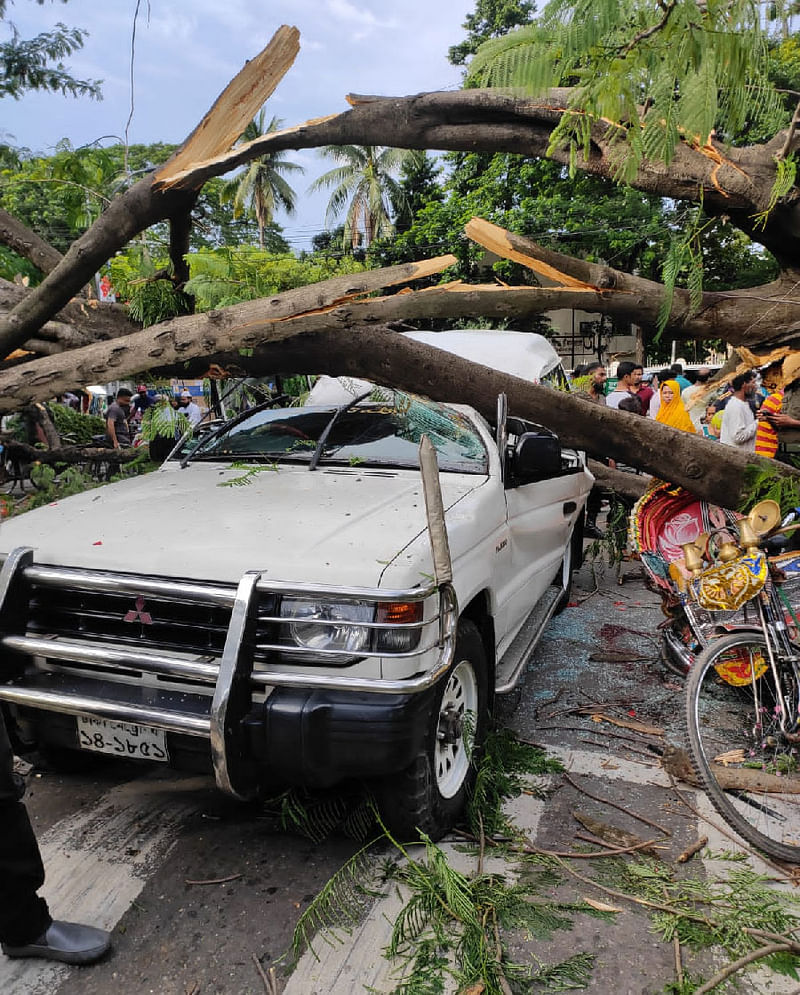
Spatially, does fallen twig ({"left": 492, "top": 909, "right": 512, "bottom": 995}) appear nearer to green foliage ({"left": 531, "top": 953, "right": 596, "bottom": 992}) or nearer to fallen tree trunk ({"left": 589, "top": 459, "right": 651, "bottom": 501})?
green foliage ({"left": 531, "top": 953, "right": 596, "bottom": 992})

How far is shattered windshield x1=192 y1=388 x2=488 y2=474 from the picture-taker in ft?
13.1

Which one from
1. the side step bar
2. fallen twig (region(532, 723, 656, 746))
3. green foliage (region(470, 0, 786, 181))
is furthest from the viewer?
fallen twig (region(532, 723, 656, 746))

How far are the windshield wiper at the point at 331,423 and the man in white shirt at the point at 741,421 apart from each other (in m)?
4.95

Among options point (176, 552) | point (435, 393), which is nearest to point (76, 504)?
point (176, 552)

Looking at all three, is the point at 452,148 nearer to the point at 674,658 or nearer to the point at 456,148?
the point at 456,148

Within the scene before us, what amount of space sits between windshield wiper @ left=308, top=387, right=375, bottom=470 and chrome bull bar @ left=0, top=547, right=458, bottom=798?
1.50 metres

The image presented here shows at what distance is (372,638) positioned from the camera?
2.56 metres

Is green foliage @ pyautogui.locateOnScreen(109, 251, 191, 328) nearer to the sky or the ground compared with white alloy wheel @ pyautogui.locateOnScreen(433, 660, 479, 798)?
nearer to the sky

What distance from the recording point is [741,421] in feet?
26.5

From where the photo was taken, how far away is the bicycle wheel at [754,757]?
117 inches

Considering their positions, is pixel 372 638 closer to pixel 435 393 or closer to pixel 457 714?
pixel 457 714

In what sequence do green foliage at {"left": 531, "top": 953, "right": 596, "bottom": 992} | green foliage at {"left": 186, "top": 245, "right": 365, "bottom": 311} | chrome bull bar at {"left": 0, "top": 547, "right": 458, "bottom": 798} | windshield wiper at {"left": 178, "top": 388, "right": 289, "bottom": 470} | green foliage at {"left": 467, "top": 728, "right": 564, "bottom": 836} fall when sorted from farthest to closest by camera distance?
windshield wiper at {"left": 178, "top": 388, "right": 289, "bottom": 470} < green foliage at {"left": 186, "top": 245, "right": 365, "bottom": 311} < green foliage at {"left": 467, "top": 728, "right": 564, "bottom": 836} < chrome bull bar at {"left": 0, "top": 547, "right": 458, "bottom": 798} < green foliage at {"left": 531, "top": 953, "right": 596, "bottom": 992}

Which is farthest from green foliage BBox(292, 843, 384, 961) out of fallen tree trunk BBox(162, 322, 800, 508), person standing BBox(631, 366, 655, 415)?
person standing BBox(631, 366, 655, 415)

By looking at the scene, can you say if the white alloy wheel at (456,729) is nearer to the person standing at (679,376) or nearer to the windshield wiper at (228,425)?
the windshield wiper at (228,425)
